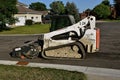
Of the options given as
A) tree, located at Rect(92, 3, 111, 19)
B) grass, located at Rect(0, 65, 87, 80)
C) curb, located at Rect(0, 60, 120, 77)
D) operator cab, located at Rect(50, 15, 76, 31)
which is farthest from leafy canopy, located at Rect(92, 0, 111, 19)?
grass, located at Rect(0, 65, 87, 80)

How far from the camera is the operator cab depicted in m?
13.5

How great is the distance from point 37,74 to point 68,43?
3.21 m

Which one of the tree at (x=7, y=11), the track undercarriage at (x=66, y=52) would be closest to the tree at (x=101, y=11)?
the tree at (x=7, y=11)

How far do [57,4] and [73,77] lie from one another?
288 ft

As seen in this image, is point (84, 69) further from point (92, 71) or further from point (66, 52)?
point (66, 52)

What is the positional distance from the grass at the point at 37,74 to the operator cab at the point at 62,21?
385 centimetres

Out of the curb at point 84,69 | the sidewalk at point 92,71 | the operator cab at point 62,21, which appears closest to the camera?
the sidewalk at point 92,71

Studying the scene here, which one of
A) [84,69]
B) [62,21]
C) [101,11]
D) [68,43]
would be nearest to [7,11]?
[62,21]

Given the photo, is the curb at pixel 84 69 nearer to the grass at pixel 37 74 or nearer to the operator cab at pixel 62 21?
the grass at pixel 37 74

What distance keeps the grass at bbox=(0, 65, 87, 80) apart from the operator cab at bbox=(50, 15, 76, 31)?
385 cm

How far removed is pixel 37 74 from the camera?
9.34m

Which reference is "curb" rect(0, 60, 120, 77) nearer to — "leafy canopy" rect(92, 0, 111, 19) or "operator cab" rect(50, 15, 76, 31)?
"operator cab" rect(50, 15, 76, 31)

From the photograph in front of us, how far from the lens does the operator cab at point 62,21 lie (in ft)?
44.2

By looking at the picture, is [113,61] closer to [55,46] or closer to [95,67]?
[95,67]
